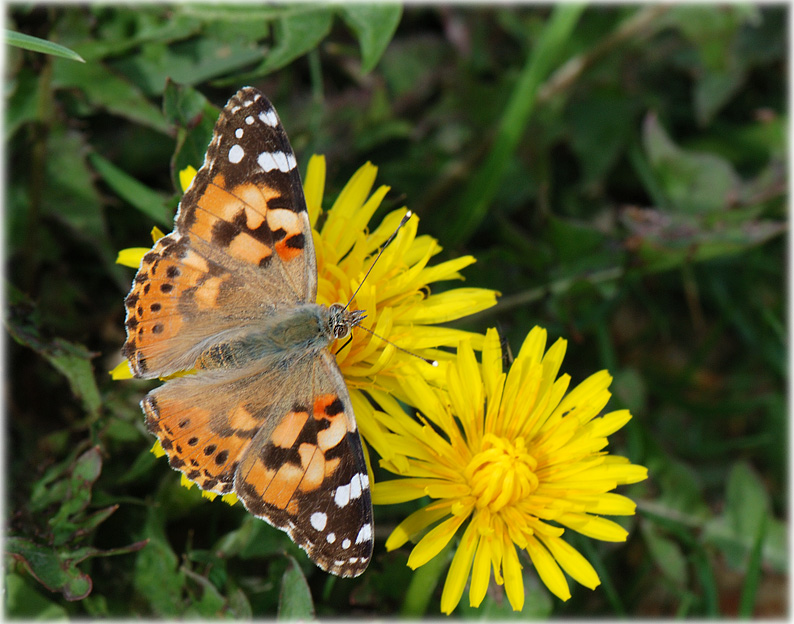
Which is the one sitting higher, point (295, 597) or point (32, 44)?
point (32, 44)

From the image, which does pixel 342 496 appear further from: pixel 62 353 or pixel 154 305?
pixel 62 353

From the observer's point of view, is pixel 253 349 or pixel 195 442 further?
pixel 253 349

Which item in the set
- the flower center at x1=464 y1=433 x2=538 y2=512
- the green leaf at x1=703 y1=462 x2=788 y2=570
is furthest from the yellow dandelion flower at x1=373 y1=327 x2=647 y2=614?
the green leaf at x1=703 y1=462 x2=788 y2=570

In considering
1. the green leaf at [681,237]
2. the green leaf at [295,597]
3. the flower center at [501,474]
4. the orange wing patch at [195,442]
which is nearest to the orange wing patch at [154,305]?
the orange wing patch at [195,442]

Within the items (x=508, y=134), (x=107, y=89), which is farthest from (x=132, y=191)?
(x=508, y=134)

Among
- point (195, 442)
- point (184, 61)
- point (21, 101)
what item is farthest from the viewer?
point (184, 61)

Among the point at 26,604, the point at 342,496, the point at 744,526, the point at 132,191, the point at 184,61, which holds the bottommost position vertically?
the point at 744,526

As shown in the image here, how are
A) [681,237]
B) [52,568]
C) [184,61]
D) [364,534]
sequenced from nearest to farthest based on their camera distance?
[364,534], [52,568], [184,61], [681,237]
